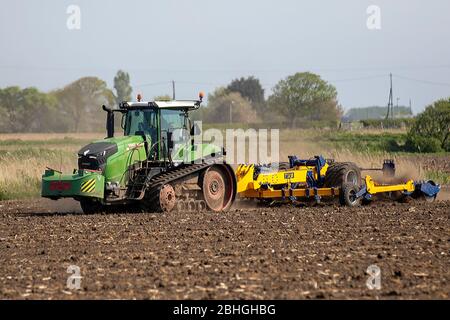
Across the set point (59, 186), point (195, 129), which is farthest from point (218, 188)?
point (59, 186)

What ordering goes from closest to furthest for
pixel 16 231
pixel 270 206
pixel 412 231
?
pixel 412 231
pixel 16 231
pixel 270 206

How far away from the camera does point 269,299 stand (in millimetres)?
8898

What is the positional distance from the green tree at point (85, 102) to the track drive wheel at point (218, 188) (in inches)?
955

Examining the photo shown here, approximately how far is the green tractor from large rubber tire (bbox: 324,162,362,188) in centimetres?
204

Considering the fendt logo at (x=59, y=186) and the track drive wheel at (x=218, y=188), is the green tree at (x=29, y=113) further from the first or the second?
the fendt logo at (x=59, y=186)

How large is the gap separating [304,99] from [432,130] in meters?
17.6

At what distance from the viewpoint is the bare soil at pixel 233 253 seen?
9469 mm

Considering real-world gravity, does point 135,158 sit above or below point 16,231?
above

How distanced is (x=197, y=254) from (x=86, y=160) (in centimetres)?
574

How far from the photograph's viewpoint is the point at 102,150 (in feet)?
55.6

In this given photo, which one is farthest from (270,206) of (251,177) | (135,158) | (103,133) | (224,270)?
(103,133)

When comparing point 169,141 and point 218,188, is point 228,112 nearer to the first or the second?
point 218,188

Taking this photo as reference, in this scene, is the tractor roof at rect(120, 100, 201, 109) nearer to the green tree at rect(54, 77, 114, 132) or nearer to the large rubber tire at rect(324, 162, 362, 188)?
the large rubber tire at rect(324, 162, 362, 188)
